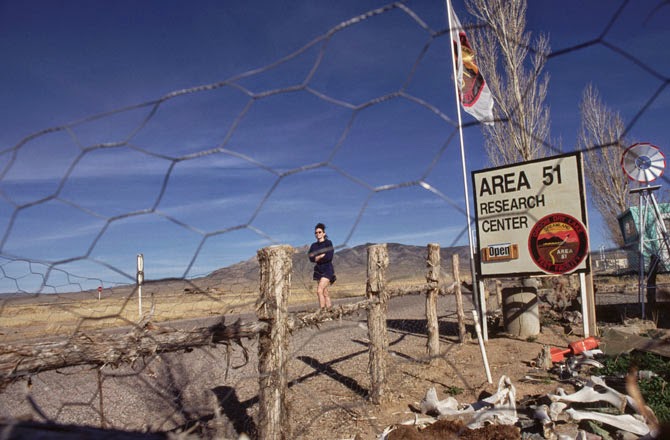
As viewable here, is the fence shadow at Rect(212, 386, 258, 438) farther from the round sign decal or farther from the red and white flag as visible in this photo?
the round sign decal

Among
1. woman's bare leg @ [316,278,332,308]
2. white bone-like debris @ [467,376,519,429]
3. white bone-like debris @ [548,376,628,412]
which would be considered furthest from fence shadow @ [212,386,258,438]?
white bone-like debris @ [548,376,628,412]

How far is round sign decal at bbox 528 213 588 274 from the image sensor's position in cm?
561

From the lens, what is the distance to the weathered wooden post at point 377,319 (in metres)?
4.82

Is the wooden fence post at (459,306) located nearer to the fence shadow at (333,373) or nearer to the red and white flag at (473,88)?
the fence shadow at (333,373)

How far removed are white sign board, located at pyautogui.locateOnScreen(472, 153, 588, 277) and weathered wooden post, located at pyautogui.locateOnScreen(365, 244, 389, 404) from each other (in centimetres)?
189

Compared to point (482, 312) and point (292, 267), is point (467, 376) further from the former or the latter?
point (292, 267)

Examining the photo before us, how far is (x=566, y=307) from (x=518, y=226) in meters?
4.02

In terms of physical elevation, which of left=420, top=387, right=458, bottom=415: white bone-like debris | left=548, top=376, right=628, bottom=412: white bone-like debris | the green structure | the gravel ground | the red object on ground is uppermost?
the green structure

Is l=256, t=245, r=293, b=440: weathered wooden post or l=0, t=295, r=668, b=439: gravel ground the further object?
l=0, t=295, r=668, b=439: gravel ground

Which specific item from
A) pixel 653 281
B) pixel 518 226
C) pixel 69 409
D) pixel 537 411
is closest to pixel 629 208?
pixel 653 281

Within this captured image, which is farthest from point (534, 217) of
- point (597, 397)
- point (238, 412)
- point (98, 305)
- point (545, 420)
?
point (98, 305)

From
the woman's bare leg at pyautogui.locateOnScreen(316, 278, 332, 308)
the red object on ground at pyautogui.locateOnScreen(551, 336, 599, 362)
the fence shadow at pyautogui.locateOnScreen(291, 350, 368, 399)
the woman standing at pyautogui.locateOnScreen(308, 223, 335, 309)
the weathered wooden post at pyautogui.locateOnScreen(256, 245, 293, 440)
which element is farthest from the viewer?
the woman's bare leg at pyautogui.locateOnScreen(316, 278, 332, 308)

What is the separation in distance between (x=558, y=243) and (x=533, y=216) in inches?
16.8

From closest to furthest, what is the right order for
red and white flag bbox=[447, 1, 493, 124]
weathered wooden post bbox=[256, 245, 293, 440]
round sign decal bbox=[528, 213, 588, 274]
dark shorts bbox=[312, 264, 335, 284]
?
1. weathered wooden post bbox=[256, 245, 293, 440]
2. red and white flag bbox=[447, 1, 493, 124]
3. round sign decal bbox=[528, 213, 588, 274]
4. dark shorts bbox=[312, 264, 335, 284]
